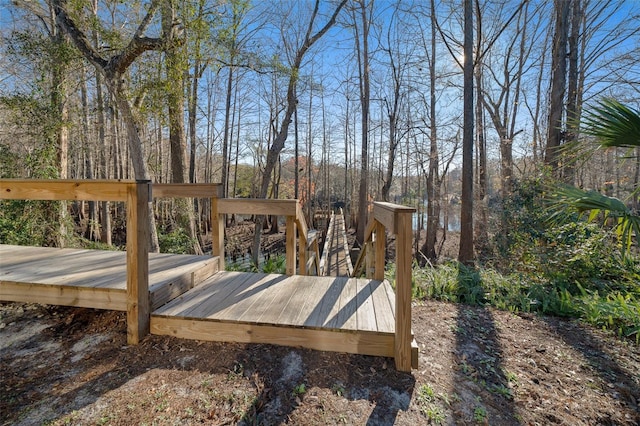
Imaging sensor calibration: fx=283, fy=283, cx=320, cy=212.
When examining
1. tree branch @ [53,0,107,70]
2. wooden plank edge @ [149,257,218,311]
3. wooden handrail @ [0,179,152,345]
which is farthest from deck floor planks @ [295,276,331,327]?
tree branch @ [53,0,107,70]

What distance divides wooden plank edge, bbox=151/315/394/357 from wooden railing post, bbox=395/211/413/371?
0.27 ft

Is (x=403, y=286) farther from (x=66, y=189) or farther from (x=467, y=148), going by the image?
(x=467, y=148)

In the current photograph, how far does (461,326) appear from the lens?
2676 mm

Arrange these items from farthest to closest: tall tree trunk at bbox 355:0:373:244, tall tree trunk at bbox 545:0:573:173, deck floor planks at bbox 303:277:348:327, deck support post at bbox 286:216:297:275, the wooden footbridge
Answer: tall tree trunk at bbox 355:0:373:244
tall tree trunk at bbox 545:0:573:173
deck support post at bbox 286:216:297:275
deck floor planks at bbox 303:277:348:327
the wooden footbridge

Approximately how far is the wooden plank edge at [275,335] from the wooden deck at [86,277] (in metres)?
0.27

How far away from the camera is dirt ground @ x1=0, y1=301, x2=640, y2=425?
1.50 meters

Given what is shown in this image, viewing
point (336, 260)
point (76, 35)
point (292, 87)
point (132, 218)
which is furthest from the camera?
point (336, 260)

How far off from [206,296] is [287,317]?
31.9 inches

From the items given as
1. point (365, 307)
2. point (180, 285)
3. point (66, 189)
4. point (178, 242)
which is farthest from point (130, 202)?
point (178, 242)

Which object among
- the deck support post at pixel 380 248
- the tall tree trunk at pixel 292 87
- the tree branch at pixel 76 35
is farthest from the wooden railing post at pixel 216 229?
the tall tree trunk at pixel 292 87

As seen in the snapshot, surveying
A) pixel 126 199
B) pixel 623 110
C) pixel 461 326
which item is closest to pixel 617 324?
pixel 461 326

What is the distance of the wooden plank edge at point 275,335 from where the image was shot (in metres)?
1.88

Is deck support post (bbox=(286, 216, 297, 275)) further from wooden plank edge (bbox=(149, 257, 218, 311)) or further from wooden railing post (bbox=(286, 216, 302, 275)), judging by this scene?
wooden plank edge (bbox=(149, 257, 218, 311))

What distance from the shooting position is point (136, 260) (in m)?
1.92
